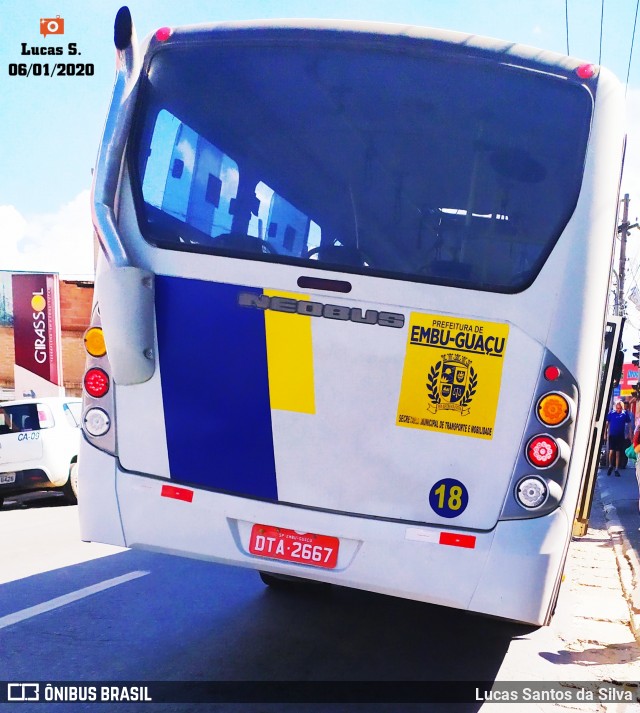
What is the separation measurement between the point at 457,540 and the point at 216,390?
130cm

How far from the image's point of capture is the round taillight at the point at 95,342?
4434mm

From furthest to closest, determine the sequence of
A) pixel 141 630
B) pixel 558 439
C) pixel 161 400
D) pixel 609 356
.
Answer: pixel 609 356 < pixel 141 630 < pixel 161 400 < pixel 558 439

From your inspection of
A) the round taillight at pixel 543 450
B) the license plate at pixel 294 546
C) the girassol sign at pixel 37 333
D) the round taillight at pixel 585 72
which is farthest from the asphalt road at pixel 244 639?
the girassol sign at pixel 37 333

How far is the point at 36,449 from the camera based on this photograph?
1293cm

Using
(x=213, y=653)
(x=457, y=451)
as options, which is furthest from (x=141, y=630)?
(x=457, y=451)

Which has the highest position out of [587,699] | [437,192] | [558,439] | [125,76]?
[125,76]

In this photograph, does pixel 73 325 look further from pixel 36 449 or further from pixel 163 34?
pixel 163 34

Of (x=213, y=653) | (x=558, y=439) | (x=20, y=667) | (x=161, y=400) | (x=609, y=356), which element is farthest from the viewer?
(x=609, y=356)

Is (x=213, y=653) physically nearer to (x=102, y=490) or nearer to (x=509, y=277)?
(x=102, y=490)

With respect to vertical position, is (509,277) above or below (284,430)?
above

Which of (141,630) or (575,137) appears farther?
(141,630)

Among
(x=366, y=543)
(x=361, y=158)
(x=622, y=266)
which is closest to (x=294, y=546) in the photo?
(x=366, y=543)

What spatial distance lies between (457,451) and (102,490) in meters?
1.74

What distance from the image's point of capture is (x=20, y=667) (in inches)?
185
